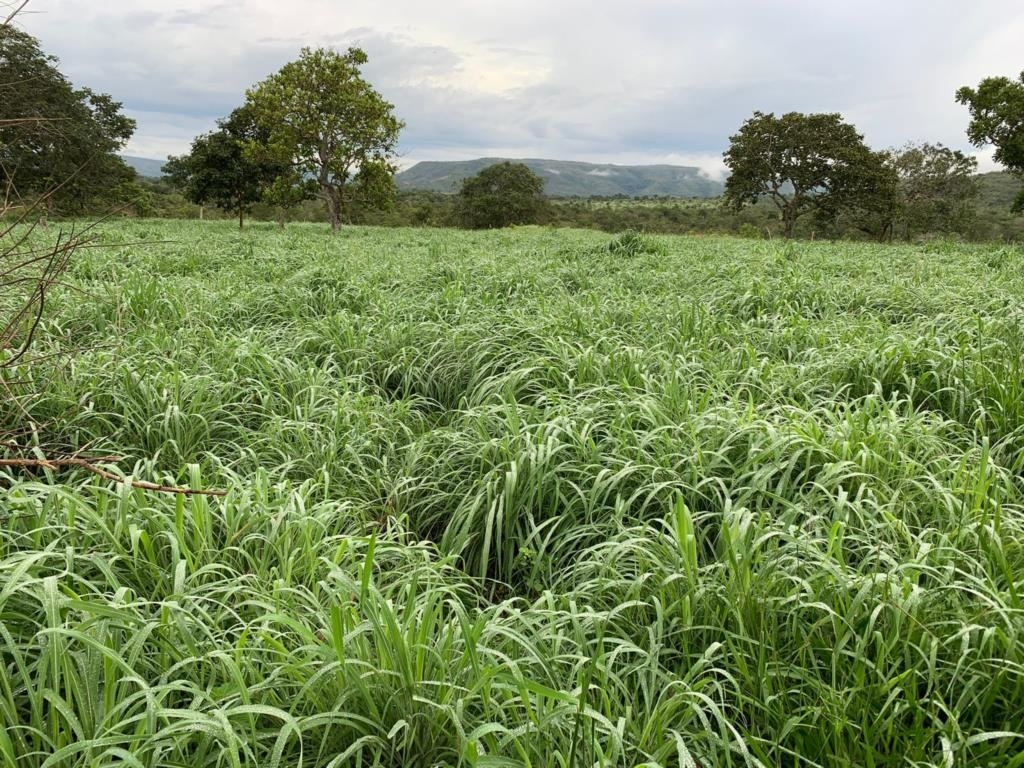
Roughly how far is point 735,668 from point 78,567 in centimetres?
221

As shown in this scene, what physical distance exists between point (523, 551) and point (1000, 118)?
29.9 meters

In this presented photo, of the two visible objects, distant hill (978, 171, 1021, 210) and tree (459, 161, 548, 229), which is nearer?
distant hill (978, 171, 1021, 210)

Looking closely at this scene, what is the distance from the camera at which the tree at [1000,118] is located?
22266mm

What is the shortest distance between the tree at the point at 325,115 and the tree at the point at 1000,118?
23423 mm

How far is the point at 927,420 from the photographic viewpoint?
3.44 metres

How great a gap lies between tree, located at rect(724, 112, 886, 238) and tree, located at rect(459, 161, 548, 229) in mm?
28626

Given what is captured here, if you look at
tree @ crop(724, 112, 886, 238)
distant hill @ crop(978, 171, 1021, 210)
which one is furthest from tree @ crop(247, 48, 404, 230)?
distant hill @ crop(978, 171, 1021, 210)

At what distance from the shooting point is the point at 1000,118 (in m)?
22.7

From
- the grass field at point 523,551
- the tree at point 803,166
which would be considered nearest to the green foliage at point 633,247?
the grass field at point 523,551

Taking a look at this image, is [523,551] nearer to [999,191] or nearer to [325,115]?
[325,115]

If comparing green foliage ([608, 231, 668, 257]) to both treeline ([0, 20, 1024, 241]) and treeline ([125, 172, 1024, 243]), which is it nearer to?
treeline ([0, 20, 1024, 241])

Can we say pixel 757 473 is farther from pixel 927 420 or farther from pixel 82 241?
pixel 82 241

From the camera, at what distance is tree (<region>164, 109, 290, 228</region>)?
A: 25.7 meters

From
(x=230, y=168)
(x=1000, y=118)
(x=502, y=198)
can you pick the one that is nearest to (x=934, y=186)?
(x=1000, y=118)
